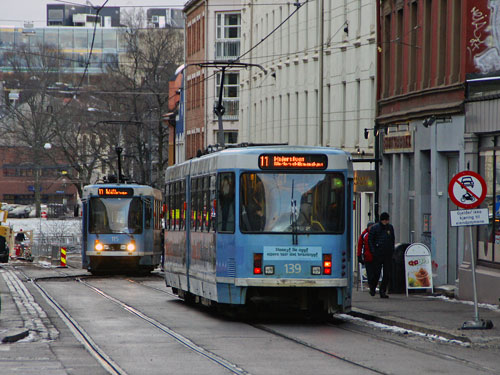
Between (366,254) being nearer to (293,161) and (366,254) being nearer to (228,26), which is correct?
(293,161)

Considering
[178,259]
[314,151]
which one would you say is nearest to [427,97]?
[178,259]

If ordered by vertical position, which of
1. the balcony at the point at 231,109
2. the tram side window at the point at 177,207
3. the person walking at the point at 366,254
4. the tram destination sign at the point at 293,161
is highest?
the balcony at the point at 231,109

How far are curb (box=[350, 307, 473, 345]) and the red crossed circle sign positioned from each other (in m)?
1.81

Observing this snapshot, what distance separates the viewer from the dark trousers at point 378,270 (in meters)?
25.1

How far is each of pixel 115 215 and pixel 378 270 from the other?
50.3 feet

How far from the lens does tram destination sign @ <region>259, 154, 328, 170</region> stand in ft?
64.4

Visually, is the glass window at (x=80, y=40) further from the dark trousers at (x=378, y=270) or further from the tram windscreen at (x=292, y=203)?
the tram windscreen at (x=292, y=203)

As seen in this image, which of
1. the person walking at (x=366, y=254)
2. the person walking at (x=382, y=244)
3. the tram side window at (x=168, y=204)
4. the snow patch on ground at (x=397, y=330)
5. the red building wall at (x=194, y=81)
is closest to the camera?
the snow patch on ground at (x=397, y=330)

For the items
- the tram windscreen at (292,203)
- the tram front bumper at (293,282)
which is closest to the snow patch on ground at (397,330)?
the tram front bumper at (293,282)

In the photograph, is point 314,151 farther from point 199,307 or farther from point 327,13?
point 327,13

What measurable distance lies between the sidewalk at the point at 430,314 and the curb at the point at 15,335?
5506 mm

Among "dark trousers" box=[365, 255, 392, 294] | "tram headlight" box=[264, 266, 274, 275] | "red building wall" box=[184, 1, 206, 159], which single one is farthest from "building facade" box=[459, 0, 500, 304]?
"red building wall" box=[184, 1, 206, 159]

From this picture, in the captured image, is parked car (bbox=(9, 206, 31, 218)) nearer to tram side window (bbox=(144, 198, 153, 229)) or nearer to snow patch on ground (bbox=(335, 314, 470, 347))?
tram side window (bbox=(144, 198, 153, 229))

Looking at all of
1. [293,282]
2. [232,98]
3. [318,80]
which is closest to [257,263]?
[293,282]
